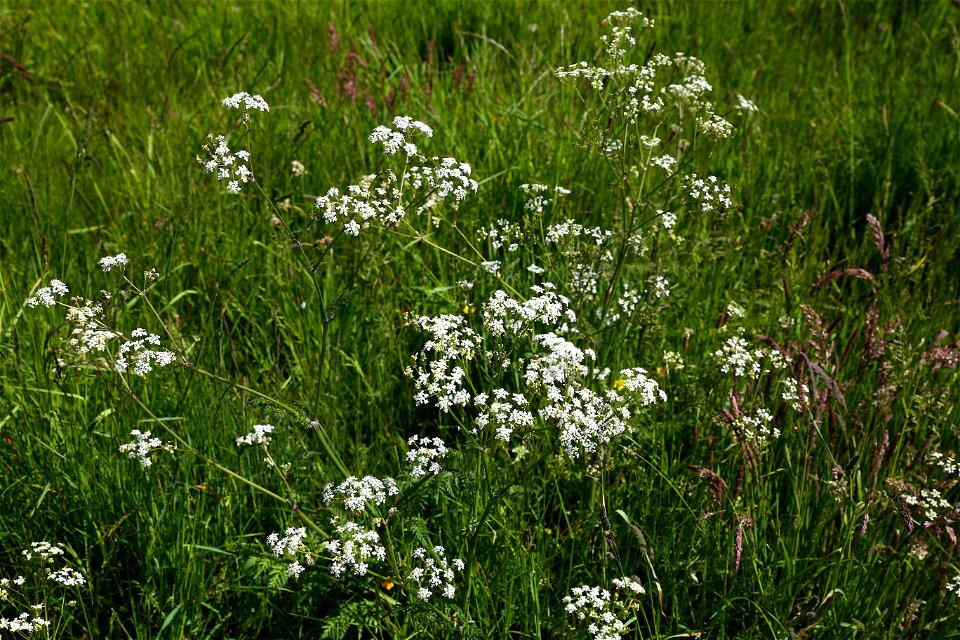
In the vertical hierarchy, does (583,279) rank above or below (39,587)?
above

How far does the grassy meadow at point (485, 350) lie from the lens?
2363 mm

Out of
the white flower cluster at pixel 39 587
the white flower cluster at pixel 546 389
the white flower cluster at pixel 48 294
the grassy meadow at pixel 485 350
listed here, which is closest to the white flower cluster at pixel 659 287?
the grassy meadow at pixel 485 350

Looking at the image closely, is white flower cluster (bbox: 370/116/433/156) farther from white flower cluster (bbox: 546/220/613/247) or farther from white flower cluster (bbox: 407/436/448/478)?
white flower cluster (bbox: 407/436/448/478)

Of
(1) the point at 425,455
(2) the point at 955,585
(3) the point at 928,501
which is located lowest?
(2) the point at 955,585

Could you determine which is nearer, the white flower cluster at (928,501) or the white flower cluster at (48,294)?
the white flower cluster at (48,294)

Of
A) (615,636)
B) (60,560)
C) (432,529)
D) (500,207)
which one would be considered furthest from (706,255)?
(60,560)

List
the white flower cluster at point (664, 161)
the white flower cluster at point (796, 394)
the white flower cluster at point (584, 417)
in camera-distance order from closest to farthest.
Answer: the white flower cluster at point (584, 417) < the white flower cluster at point (796, 394) < the white flower cluster at point (664, 161)

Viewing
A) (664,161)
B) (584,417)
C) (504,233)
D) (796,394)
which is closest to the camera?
(584,417)

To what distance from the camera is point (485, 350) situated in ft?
7.56

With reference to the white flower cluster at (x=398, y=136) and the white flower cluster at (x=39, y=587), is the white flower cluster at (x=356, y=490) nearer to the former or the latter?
the white flower cluster at (x=39, y=587)

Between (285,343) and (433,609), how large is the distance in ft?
5.14

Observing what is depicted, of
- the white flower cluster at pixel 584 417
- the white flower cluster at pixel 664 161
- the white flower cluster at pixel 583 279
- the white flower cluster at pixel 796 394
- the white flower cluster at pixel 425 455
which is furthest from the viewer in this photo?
the white flower cluster at pixel 583 279

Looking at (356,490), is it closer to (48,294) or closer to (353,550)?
(353,550)

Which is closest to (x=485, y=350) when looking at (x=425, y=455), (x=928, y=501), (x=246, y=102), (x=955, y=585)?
(x=425, y=455)
